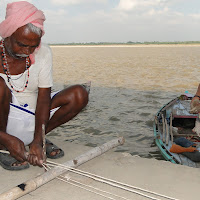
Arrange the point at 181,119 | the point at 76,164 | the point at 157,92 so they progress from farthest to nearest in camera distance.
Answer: the point at 157,92 → the point at 181,119 → the point at 76,164

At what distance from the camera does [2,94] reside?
2.34 metres

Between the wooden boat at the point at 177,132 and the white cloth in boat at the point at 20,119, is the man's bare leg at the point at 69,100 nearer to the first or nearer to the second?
the white cloth in boat at the point at 20,119

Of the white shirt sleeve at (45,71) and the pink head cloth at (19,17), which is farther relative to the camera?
the white shirt sleeve at (45,71)

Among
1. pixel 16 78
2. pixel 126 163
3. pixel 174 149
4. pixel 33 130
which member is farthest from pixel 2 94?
pixel 174 149

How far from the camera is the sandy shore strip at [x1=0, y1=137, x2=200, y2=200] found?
6.74 feet

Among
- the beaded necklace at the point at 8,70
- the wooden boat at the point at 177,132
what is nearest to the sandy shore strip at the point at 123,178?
the beaded necklace at the point at 8,70

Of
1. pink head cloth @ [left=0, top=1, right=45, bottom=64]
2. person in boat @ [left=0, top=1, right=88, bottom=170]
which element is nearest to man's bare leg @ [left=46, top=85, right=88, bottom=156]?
person in boat @ [left=0, top=1, right=88, bottom=170]

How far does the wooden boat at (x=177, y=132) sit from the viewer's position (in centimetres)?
365

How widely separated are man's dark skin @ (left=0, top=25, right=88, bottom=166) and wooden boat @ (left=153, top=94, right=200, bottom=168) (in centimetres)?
169

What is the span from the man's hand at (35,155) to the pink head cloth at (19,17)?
912 millimetres

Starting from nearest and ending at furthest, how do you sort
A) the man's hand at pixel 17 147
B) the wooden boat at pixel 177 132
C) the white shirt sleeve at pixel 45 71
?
the man's hand at pixel 17 147 → the white shirt sleeve at pixel 45 71 → the wooden boat at pixel 177 132

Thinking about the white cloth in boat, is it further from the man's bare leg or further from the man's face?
the man's face

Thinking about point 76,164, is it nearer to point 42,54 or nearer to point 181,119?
point 42,54

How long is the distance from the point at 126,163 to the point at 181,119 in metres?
3.34
